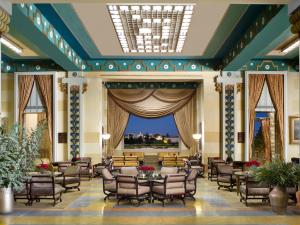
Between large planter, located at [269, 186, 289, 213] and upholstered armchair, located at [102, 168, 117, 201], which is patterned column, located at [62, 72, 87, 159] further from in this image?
large planter, located at [269, 186, 289, 213]

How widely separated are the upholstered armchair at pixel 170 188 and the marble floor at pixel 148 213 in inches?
→ 7.0

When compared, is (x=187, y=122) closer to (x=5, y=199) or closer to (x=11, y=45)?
(x=11, y=45)

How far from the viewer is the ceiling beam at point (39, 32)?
28.2 feet

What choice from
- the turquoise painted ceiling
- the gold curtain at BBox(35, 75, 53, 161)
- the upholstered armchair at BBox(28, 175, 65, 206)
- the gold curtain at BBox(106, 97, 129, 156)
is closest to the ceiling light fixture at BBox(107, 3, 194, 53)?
the turquoise painted ceiling

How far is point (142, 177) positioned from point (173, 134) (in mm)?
10635

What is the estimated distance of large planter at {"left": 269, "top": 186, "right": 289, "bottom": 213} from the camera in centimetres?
825

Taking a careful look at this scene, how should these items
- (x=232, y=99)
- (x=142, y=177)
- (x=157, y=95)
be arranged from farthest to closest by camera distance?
1. (x=157, y=95)
2. (x=232, y=99)
3. (x=142, y=177)

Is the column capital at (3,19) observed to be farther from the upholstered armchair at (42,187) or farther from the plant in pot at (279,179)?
the plant in pot at (279,179)

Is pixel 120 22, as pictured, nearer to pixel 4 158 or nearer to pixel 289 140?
pixel 4 158

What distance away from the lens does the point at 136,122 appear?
21.3 m

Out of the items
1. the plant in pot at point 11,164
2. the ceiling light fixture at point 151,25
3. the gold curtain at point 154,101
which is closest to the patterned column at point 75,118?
the ceiling light fixture at point 151,25

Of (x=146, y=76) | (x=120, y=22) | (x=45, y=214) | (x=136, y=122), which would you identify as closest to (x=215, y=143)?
(x=146, y=76)

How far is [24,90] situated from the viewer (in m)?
16.2

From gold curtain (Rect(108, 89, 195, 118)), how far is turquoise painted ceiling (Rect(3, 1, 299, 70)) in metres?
3.25
